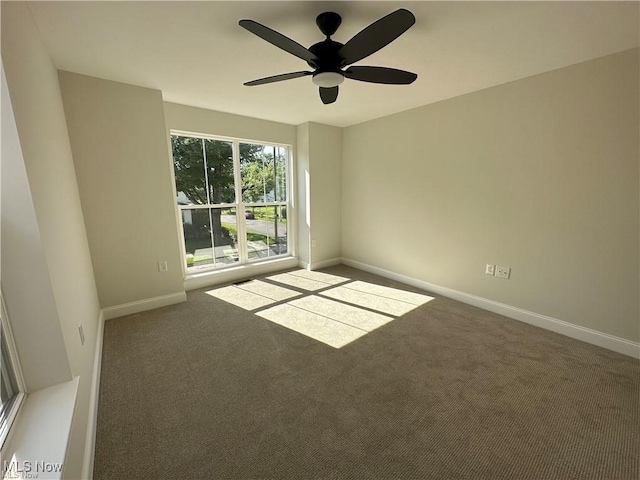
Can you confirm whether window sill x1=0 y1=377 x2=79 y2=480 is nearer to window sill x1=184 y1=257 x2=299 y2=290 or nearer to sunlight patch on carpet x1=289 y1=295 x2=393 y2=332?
sunlight patch on carpet x1=289 y1=295 x2=393 y2=332

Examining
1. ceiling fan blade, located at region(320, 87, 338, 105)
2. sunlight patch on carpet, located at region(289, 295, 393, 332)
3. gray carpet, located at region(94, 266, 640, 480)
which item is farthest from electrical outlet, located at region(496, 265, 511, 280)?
ceiling fan blade, located at region(320, 87, 338, 105)

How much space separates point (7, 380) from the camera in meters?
1.04

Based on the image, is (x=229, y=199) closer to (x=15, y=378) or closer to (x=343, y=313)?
(x=343, y=313)

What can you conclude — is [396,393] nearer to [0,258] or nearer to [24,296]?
[24,296]

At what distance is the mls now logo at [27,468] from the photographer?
0.83m

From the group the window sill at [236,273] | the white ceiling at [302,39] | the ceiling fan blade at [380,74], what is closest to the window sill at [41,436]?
the white ceiling at [302,39]

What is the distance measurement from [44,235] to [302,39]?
1.86 metres

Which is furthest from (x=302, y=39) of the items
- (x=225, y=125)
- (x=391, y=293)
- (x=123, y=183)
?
(x=391, y=293)

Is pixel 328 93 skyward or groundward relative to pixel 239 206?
skyward

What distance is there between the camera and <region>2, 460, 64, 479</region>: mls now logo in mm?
828

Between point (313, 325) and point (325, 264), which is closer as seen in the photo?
point (313, 325)

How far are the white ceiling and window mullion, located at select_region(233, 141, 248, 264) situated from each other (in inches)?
41.7

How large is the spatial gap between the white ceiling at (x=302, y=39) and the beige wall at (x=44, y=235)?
342 mm

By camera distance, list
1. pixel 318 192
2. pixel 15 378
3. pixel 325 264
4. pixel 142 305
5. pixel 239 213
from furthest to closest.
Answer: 1. pixel 325 264
2. pixel 318 192
3. pixel 239 213
4. pixel 142 305
5. pixel 15 378
